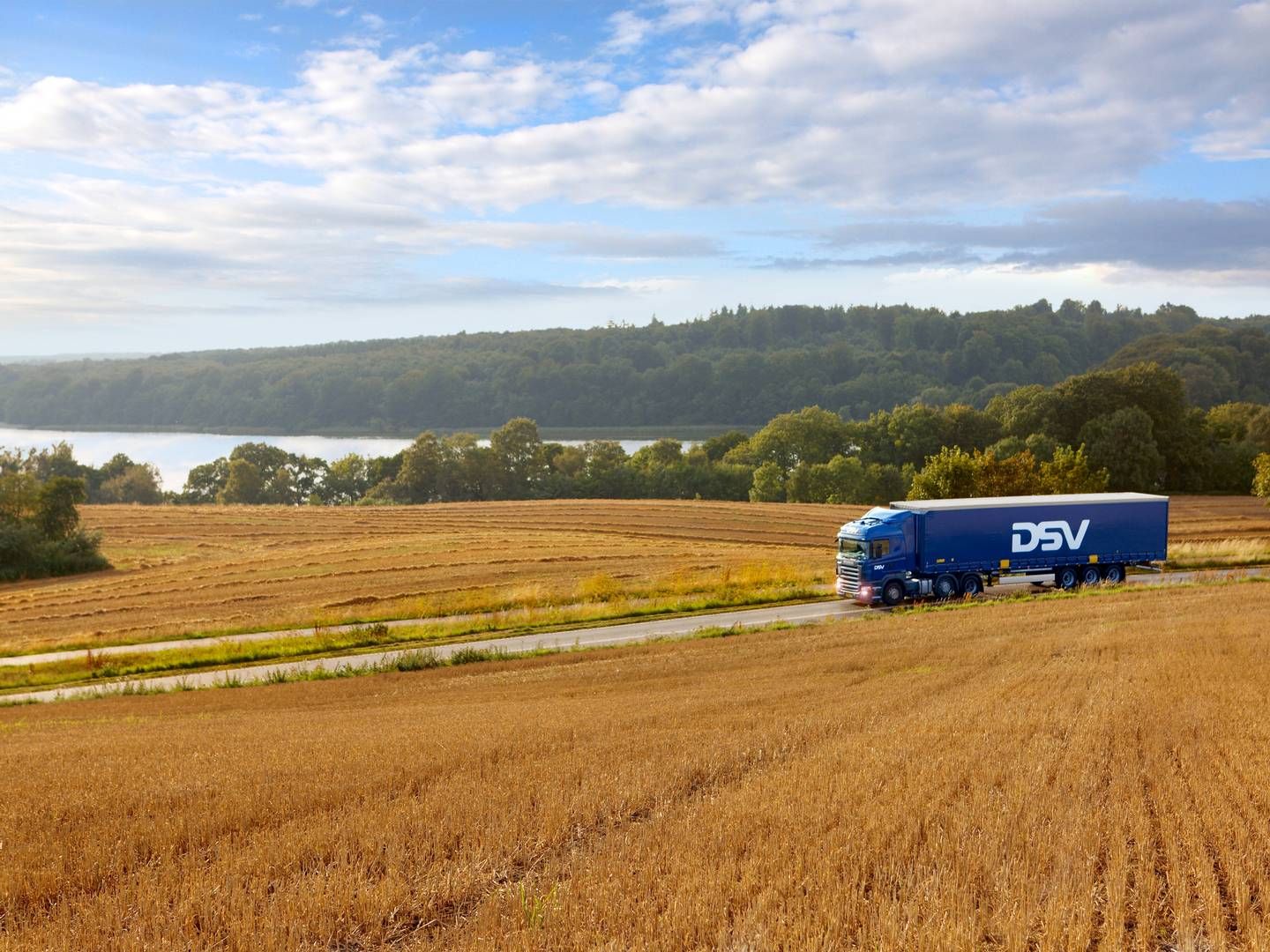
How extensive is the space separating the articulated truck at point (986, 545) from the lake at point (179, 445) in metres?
83.9

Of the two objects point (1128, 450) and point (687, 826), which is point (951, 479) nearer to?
point (1128, 450)

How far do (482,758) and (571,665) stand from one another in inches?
507

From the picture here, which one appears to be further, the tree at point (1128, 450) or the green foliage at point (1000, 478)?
the tree at point (1128, 450)

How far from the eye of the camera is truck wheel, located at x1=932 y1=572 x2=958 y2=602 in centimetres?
3491

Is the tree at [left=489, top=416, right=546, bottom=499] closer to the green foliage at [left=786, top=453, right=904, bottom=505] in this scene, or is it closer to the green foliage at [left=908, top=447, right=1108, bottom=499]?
the green foliage at [left=786, top=453, right=904, bottom=505]

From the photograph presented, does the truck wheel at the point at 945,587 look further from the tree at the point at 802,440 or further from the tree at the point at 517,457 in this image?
the tree at the point at 517,457

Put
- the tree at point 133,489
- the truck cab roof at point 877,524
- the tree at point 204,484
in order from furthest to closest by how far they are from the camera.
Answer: the tree at point 204,484 → the tree at point 133,489 → the truck cab roof at point 877,524

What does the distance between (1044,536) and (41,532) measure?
184 ft

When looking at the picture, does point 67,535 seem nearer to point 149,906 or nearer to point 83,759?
point 83,759

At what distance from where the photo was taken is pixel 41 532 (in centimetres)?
5891

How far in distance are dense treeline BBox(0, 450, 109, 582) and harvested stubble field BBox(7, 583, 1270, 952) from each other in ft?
158

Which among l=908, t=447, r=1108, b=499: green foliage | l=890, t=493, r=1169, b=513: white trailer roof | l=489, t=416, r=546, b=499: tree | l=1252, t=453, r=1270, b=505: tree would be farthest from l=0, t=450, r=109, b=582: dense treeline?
l=1252, t=453, r=1270, b=505: tree

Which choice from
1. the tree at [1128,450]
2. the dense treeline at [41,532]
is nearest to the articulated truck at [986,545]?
the dense treeline at [41,532]

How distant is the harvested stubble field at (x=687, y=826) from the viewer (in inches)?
257
